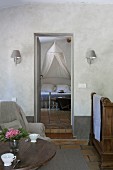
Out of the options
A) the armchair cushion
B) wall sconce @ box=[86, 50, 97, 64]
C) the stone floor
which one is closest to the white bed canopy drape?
wall sconce @ box=[86, 50, 97, 64]

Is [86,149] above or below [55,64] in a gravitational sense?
below

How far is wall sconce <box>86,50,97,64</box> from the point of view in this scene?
14.9 ft

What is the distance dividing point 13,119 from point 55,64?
5.88 metres

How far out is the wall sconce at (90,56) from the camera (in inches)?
178

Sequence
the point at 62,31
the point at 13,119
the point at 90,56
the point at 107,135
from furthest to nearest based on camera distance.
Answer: the point at 62,31, the point at 90,56, the point at 13,119, the point at 107,135

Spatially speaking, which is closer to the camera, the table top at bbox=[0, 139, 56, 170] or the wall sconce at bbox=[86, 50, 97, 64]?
the table top at bbox=[0, 139, 56, 170]

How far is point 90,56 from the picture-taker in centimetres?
454

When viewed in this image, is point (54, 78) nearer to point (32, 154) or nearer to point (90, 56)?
point (90, 56)

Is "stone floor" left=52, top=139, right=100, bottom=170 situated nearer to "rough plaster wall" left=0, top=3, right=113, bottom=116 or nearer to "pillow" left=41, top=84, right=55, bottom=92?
"rough plaster wall" left=0, top=3, right=113, bottom=116

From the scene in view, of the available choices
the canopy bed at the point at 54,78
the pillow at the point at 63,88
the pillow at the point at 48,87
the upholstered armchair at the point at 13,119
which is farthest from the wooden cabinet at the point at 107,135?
the pillow at the point at 48,87

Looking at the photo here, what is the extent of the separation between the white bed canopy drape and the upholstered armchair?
515 centimetres

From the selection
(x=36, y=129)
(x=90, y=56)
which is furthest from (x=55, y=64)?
(x=36, y=129)

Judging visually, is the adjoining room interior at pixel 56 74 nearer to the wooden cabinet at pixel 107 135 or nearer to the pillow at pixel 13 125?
the pillow at pixel 13 125

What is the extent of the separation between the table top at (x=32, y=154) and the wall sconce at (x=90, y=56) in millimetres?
2453
